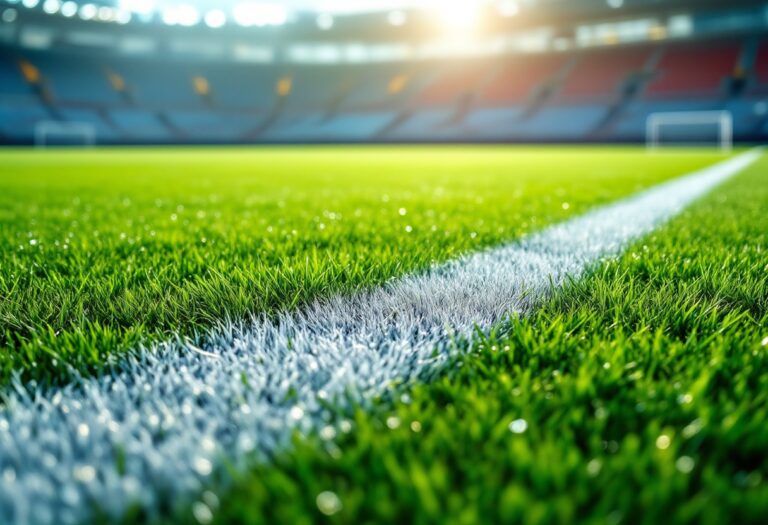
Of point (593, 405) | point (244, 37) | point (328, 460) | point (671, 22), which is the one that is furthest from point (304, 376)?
point (244, 37)

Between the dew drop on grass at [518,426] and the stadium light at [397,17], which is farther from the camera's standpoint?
the stadium light at [397,17]

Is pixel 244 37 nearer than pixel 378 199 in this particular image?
No

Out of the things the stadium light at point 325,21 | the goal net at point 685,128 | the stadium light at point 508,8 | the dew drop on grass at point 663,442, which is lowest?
the goal net at point 685,128

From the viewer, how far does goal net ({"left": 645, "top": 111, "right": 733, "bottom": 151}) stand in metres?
27.0

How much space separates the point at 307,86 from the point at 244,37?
599 centimetres

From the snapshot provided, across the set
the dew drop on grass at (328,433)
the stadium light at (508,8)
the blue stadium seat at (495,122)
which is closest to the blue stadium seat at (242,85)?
the blue stadium seat at (495,122)

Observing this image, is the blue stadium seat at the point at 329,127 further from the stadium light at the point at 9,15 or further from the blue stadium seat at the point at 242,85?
the stadium light at the point at 9,15

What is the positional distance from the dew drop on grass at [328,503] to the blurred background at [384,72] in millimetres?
27776

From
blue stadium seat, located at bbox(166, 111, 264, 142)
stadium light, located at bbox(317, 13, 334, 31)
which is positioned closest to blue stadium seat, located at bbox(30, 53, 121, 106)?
blue stadium seat, located at bbox(166, 111, 264, 142)

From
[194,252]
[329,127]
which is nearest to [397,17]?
[329,127]

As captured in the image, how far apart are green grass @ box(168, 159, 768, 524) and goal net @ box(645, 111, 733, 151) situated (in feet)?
92.1

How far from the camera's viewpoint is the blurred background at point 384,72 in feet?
95.0

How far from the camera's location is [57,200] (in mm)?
4680

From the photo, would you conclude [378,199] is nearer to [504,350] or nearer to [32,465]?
[504,350]
